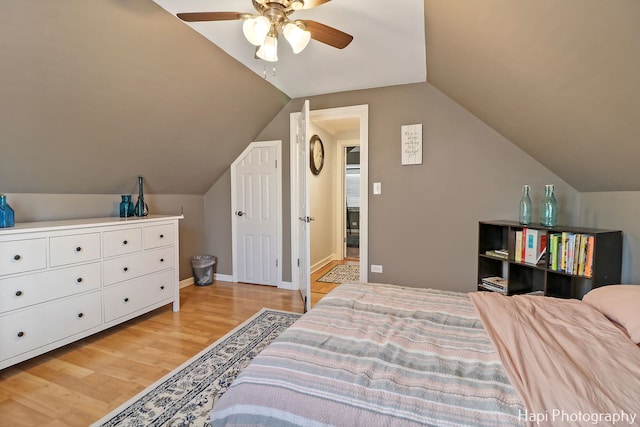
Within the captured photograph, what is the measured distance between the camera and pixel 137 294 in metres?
2.65

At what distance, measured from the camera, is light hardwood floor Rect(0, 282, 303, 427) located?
1628 millimetres

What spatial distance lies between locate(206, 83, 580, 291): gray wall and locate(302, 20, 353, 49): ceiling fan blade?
5.05ft

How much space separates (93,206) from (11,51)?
4.93ft

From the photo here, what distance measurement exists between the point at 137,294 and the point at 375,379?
2.46m

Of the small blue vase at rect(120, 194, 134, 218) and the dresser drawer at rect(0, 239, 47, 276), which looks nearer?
the dresser drawer at rect(0, 239, 47, 276)

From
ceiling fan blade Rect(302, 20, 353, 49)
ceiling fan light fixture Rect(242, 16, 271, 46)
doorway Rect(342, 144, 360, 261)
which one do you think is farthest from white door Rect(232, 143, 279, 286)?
doorway Rect(342, 144, 360, 261)

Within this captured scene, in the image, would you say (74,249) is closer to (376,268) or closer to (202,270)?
(202,270)

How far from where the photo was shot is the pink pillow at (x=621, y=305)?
3.90ft

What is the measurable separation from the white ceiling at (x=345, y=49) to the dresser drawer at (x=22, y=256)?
1.73 meters

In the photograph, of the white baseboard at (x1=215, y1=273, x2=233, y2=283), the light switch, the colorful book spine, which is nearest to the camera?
the colorful book spine

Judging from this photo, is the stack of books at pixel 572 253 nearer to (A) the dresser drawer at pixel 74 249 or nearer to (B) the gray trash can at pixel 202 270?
(A) the dresser drawer at pixel 74 249

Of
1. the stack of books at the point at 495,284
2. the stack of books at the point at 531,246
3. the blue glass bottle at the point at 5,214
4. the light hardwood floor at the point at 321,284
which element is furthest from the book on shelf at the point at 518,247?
the blue glass bottle at the point at 5,214

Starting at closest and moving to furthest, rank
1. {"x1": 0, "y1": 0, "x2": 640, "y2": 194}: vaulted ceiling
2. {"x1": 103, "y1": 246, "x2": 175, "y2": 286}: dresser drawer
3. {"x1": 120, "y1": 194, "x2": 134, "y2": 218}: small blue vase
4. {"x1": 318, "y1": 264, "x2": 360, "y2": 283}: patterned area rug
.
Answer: {"x1": 0, "y1": 0, "x2": 640, "y2": 194}: vaulted ceiling → {"x1": 103, "y1": 246, "x2": 175, "y2": 286}: dresser drawer → {"x1": 120, "y1": 194, "x2": 134, "y2": 218}: small blue vase → {"x1": 318, "y1": 264, "x2": 360, "y2": 283}: patterned area rug

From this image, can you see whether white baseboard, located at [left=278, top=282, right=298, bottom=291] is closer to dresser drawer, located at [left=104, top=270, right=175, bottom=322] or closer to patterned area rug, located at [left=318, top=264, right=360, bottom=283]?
patterned area rug, located at [left=318, top=264, right=360, bottom=283]
